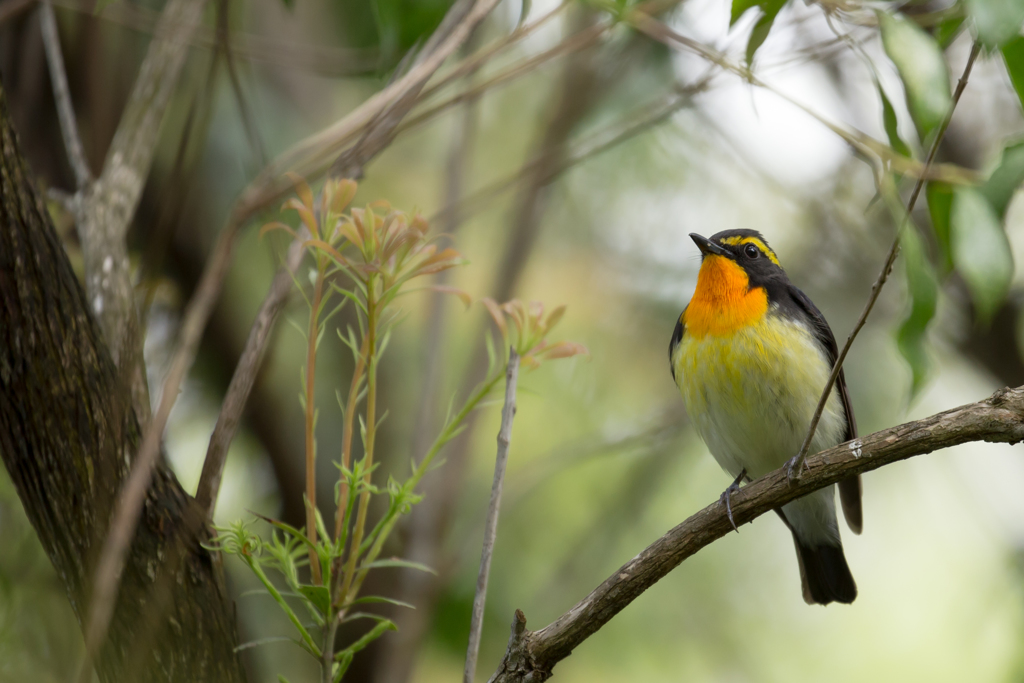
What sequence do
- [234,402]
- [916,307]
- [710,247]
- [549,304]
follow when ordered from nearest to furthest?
1. [234,402]
2. [916,307]
3. [710,247]
4. [549,304]

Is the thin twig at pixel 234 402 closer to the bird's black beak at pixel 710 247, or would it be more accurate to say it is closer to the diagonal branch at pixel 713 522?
the diagonal branch at pixel 713 522

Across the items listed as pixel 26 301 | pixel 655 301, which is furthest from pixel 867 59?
pixel 655 301

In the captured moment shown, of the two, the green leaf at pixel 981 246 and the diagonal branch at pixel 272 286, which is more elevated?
the diagonal branch at pixel 272 286

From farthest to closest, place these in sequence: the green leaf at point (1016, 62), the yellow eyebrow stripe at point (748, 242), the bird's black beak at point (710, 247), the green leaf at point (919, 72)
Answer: the yellow eyebrow stripe at point (748, 242) < the bird's black beak at point (710, 247) < the green leaf at point (919, 72) < the green leaf at point (1016, 62)

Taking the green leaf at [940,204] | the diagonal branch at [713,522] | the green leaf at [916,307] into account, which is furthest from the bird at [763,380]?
the diagonal branch at [713,522]

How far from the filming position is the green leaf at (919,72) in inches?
77.8

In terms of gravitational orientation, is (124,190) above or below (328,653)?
above

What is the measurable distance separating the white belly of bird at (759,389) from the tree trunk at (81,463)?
210 centimetres

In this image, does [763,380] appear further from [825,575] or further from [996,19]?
[996,19]

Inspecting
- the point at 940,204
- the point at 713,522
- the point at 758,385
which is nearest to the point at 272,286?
the point at 713,522

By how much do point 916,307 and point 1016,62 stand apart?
0.64m

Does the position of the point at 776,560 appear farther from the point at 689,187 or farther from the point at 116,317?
the point at 116,317

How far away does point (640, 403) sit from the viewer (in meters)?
6.11

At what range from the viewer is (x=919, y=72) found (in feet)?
6.61
